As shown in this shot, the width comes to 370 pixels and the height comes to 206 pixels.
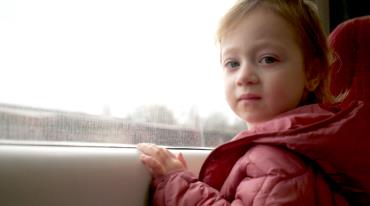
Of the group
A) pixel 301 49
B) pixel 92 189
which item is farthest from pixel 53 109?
pixel 301 49

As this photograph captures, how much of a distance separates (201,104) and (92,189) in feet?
1.90

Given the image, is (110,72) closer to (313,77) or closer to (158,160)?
(158,160)

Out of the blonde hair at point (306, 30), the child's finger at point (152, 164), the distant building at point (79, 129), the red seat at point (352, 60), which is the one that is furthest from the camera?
the red seat at point (352, 60)

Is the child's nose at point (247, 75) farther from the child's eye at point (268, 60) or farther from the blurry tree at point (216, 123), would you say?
the blurry tree at point (216, 123)

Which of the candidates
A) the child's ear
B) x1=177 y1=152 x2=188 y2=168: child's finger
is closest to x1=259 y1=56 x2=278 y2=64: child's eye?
the child's ear

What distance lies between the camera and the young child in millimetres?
607

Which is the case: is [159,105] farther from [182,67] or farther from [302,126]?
[302,126]

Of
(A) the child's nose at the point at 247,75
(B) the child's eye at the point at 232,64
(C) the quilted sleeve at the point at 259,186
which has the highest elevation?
(B) the child's eye at the point at 232,64

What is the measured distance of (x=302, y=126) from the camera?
63 cm

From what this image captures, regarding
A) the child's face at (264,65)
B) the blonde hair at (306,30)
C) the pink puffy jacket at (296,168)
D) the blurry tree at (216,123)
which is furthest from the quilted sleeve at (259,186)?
the blurry tree at (216,123)

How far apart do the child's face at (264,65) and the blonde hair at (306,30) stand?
0.02 metres

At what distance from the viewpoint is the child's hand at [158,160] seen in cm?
66

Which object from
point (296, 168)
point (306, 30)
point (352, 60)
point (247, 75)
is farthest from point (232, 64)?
point (352, 60)

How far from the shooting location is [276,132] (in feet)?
2.10
